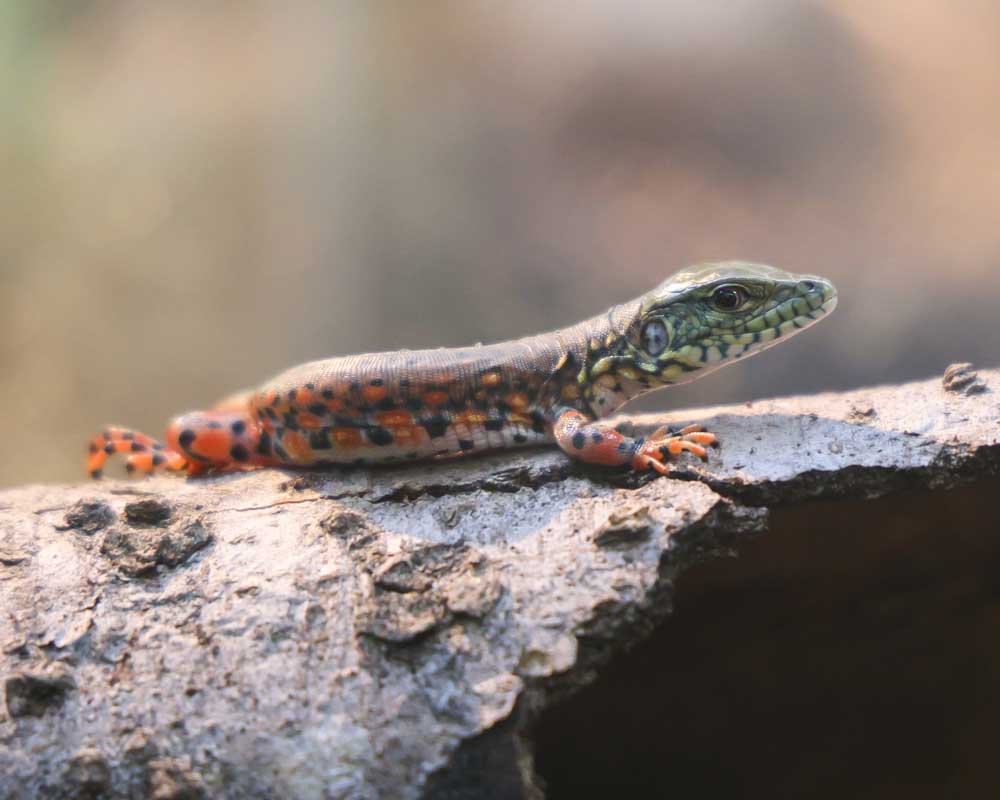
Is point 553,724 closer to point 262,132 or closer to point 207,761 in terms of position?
point 207,761

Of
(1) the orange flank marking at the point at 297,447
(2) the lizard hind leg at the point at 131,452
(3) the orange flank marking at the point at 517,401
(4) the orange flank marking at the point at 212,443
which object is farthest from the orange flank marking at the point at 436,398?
(2) the lizard hind leg at the point at 131,452

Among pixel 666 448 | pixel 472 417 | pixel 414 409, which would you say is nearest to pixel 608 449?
pixel 666 448

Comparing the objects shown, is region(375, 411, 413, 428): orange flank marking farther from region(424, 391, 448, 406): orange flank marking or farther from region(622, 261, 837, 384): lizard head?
region(622, 261, 837, 384): lizard head

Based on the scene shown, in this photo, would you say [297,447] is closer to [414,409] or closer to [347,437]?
[347,437]

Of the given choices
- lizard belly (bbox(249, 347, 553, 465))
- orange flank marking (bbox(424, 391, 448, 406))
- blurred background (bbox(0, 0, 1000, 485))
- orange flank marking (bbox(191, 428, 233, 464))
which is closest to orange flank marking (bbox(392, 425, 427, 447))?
lizard belly (bbox(249, 347, 553, 465))

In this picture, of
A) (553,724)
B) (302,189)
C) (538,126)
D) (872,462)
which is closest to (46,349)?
(302,189)

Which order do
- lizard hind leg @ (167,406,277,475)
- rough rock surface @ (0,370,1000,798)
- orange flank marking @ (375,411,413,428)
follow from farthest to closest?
lizard hind leg @ (167,406,277,475) → orange flank marking @ (375,411,413,428) → rough rock surface @ (0,370,1000,798)
